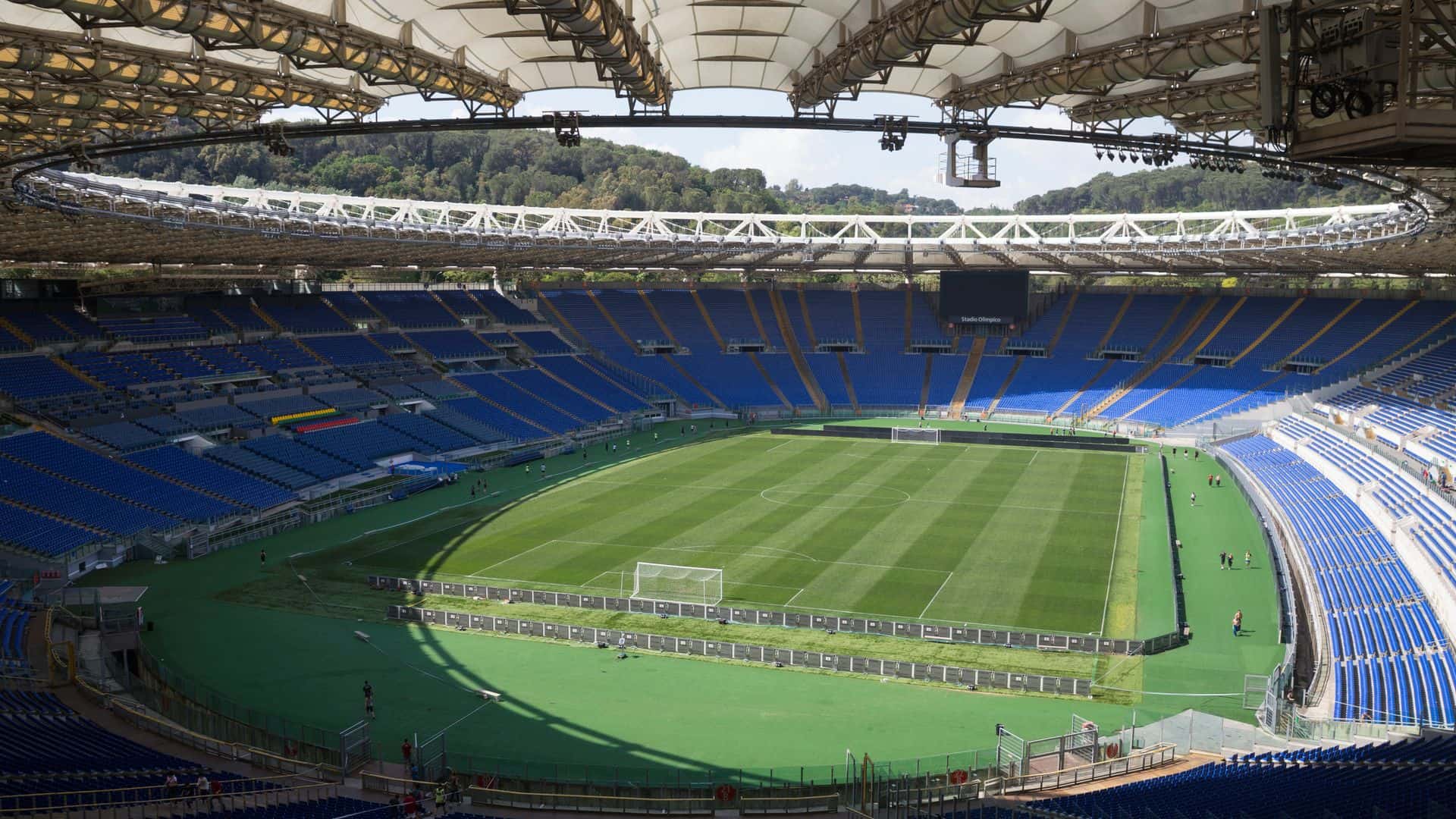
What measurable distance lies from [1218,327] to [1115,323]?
22.7ft

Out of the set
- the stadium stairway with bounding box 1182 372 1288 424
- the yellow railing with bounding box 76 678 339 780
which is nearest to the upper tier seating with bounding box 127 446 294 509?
the yellow railing with bounding box 76 678 339 780

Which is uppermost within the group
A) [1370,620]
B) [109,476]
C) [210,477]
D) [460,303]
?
[460,303]

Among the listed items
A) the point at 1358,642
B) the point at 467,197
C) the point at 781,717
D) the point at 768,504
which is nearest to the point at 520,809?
the point at 781,717

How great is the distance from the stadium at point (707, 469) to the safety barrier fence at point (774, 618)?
4.9 inches

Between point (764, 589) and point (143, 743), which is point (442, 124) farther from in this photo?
point (764, 589)

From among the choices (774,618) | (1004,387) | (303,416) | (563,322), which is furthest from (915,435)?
(774,618)

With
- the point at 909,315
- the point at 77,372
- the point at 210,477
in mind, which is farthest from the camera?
the point at 909,315

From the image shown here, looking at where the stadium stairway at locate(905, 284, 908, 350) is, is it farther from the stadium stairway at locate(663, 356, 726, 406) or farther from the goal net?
the goal net

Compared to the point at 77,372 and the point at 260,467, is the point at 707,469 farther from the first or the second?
the point at 77,372

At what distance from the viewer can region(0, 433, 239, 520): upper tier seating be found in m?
38.9

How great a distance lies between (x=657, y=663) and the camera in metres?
26.6

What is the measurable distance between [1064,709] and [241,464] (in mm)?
34785

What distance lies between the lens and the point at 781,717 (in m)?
23.1

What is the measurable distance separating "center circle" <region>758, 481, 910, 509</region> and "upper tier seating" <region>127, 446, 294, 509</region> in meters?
19.4
